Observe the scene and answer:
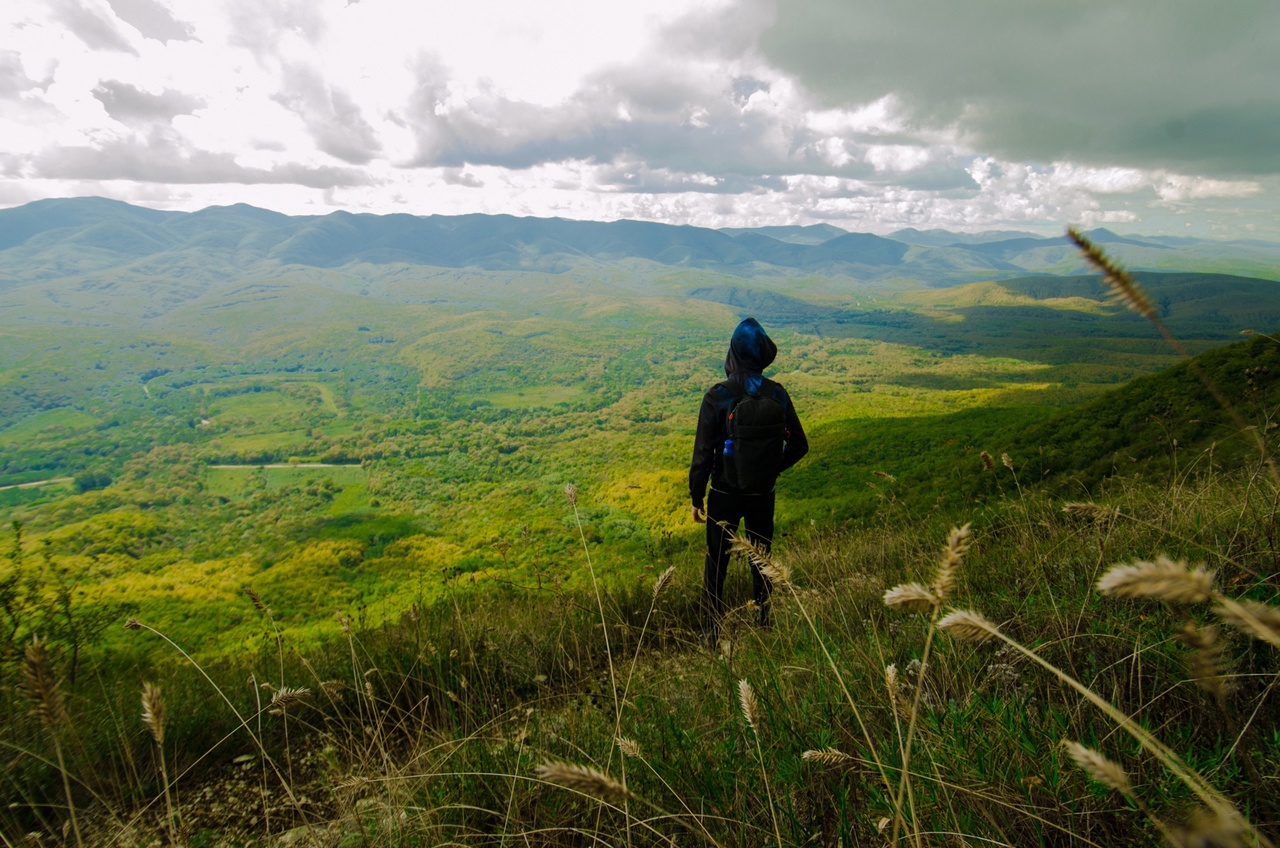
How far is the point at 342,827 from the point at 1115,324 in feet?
811

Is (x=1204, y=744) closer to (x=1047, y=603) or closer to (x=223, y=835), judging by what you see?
(x=1047, y=603)

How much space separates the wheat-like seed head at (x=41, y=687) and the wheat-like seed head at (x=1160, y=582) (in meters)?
2.00

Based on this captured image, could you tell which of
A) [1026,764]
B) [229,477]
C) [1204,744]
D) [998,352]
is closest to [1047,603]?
[1204,744]

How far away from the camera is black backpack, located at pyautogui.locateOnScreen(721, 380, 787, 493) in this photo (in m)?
5.03

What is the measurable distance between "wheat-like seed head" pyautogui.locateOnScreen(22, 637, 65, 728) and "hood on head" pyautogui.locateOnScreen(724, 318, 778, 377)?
455 cm

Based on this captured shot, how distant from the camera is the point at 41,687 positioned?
1.34 meters

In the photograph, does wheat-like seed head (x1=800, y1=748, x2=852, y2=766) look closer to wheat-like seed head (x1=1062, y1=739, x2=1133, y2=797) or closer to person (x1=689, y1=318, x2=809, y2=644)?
wheat-like seed head (x1=1062, y1=739, x2=1133, y2=797)

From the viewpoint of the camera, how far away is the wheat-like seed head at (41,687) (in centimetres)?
131

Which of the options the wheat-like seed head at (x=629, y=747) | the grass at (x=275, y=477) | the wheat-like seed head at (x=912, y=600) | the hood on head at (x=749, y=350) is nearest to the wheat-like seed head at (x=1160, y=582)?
the wheat-like seed head at (x=912, y=600)

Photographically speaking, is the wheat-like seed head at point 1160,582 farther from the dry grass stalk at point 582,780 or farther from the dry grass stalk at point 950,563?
the dry grass stalk at point 582,780

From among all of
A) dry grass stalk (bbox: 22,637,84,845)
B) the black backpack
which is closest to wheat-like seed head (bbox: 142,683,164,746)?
dry grass stalk (bbox: 22,637,84,845)

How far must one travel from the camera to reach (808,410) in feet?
293

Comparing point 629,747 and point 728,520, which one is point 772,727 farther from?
point 728,520

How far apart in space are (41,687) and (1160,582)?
2149 millimetres
